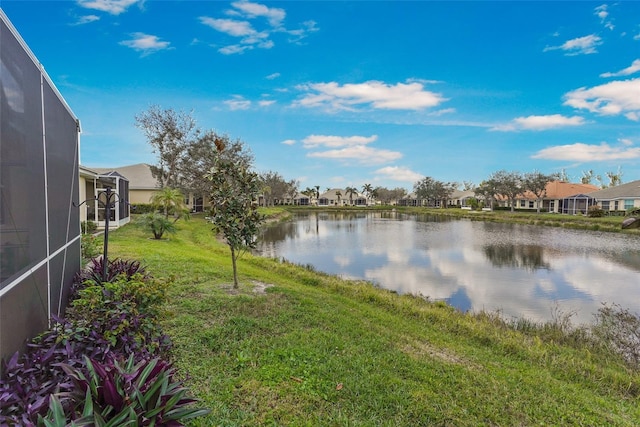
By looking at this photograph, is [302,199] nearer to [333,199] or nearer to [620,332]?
[333,199]

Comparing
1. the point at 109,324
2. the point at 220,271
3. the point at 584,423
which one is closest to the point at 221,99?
the point at 220,271

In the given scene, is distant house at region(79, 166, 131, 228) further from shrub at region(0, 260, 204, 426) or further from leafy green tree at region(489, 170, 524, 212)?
leafy green tree at region(489, 170, 524, 212)

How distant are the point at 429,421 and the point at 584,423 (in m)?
1.60

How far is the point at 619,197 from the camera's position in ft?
131

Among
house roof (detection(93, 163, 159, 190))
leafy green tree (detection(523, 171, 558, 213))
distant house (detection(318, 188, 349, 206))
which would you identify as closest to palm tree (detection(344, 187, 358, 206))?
distant house (detection(318, 188, 349, 206))

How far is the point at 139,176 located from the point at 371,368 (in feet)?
111

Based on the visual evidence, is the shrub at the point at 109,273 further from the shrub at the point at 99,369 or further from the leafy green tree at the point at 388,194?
the leafy green tree at the point at 388,194

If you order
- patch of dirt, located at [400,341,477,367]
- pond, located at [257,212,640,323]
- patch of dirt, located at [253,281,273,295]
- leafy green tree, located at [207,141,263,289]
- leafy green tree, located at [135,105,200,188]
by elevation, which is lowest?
pond, located at [257,212,640,323]

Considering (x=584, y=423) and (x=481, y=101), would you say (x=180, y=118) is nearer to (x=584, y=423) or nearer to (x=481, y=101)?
(x=481, y=101)

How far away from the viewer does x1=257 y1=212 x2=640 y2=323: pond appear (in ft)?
33.0

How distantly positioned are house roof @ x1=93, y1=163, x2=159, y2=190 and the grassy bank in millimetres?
27484

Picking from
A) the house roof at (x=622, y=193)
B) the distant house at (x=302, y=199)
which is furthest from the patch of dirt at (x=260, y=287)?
the distant house at (x=302, y=199)

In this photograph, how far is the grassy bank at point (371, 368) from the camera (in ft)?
10.4

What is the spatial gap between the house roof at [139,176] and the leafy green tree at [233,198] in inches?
1053
